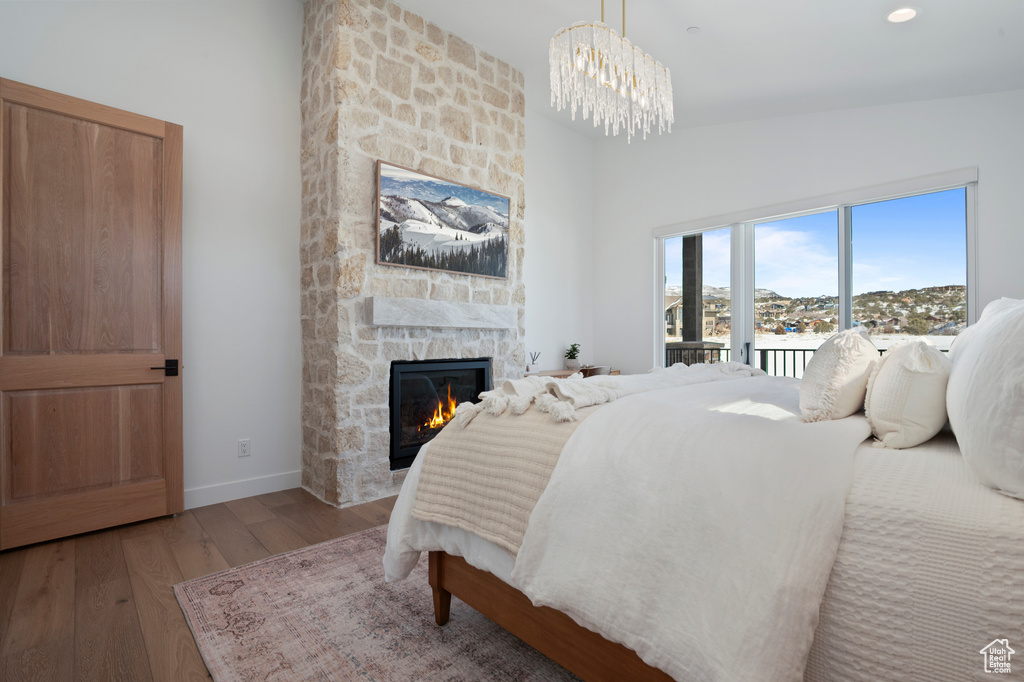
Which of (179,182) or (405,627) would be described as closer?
(405,627)

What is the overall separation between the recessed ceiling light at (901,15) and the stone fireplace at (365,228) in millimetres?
2617

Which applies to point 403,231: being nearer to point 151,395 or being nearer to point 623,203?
point 151,395

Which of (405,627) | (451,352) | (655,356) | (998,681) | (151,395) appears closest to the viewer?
(998,681)

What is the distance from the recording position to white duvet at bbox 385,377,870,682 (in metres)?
0.87

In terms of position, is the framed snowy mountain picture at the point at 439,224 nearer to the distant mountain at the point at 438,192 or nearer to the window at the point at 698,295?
the distant mountain at the point at 438,192

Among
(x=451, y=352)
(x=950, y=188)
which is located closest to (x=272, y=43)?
(x=451, y=352)

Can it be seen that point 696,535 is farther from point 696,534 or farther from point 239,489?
point 239,489

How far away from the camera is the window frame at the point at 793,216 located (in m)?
3.35

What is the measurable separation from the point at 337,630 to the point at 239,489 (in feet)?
5.91

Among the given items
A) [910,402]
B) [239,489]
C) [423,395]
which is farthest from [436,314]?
[910,402]

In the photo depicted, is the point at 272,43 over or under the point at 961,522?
over

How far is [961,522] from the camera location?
811 mm

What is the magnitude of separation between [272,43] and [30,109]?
1485 millimetres

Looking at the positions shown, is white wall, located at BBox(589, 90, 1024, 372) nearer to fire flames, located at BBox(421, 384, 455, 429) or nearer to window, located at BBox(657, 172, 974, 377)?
window, located at BBox(657, 172, 974, 377)
